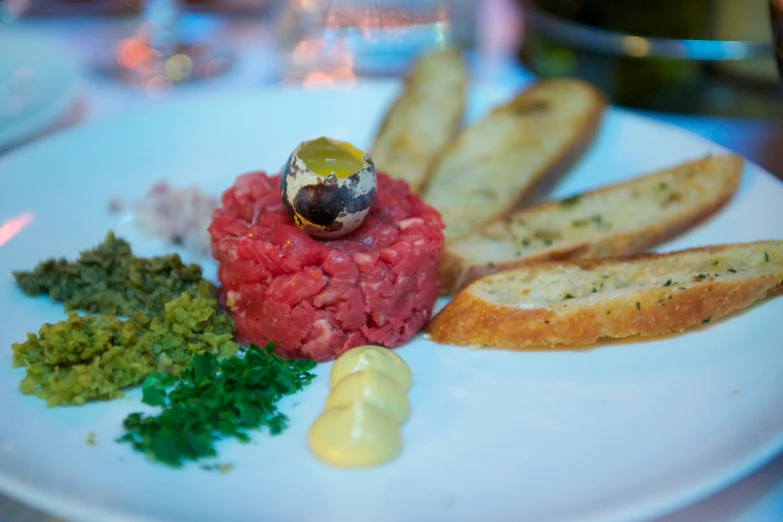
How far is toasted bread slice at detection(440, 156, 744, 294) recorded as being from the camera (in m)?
2.65

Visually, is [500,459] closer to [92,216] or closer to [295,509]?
[295,509]

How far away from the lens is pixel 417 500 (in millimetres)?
1779

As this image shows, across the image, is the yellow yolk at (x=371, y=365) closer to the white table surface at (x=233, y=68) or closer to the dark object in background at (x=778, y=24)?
the dark object in background at (x=778, y=24)

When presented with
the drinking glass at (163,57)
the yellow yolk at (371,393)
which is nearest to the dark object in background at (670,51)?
the drinking glass at (163,57)

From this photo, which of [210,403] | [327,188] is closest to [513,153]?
[327,188]

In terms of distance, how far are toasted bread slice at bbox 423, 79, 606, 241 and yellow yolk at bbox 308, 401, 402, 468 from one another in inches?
45.4

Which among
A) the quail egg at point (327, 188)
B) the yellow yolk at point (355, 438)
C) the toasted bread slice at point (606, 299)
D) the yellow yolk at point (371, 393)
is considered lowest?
the yellow yolk at point (355, 438)

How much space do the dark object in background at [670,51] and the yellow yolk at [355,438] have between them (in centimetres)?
249

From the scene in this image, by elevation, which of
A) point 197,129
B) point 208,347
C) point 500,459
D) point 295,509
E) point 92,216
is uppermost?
point 197,129

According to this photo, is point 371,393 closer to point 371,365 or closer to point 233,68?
point 371,365

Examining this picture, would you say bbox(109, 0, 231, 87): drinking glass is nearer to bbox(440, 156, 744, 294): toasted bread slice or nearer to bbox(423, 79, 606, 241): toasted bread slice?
bbox(423, 79, 606, 241): toasted bread slice

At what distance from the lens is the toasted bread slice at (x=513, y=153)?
10.0 feet

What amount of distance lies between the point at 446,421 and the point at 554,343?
1.42 ft

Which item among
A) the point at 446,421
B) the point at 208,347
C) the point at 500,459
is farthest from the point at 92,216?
the point at 500,459
